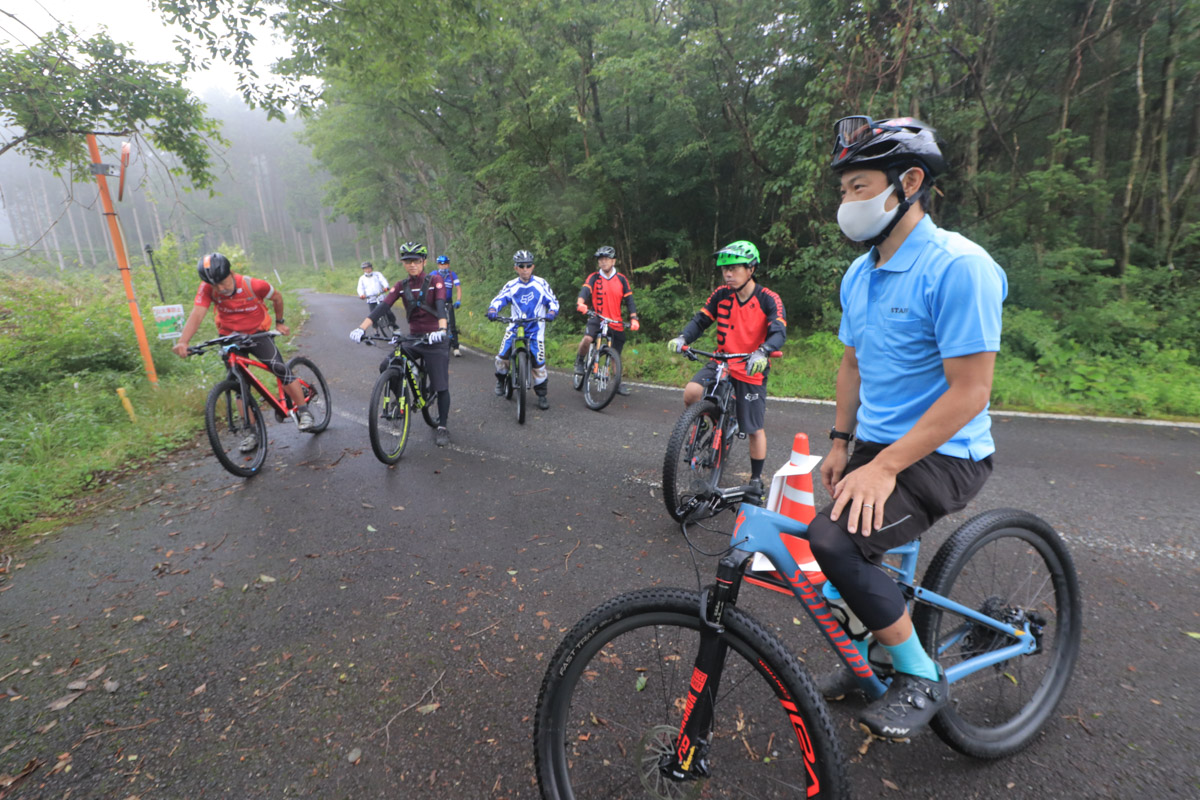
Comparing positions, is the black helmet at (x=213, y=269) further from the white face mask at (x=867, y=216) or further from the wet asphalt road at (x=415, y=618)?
the white face mask at (x=867, y=216)

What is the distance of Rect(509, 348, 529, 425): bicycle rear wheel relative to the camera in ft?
23.4

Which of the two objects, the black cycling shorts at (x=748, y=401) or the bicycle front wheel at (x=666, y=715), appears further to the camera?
the black cycling shorts at (x=748, y=401)

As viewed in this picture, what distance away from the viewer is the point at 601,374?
820cm

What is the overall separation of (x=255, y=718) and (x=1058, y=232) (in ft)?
46.8

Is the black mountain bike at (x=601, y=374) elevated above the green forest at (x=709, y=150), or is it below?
below

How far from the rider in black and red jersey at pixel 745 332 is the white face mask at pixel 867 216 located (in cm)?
257

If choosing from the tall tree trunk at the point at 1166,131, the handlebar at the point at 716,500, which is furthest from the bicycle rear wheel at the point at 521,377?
the tall tree trunk at the point at 1166,131

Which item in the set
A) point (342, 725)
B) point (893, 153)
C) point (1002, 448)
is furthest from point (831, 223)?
point (342, 725)

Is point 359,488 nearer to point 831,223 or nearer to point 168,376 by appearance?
point 168,376

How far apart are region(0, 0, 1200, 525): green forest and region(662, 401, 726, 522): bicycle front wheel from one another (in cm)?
460

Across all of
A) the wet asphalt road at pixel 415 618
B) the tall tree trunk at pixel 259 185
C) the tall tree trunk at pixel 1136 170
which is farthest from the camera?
the tall tree trunk at pixel 259 185

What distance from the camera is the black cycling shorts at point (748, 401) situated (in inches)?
184

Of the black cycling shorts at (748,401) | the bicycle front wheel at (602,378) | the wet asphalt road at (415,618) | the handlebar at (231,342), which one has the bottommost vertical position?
the wet asphalt road at (415,618)

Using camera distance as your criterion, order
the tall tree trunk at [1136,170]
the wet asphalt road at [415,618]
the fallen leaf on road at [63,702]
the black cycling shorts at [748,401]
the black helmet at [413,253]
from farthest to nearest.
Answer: the tall tree trunk at [1136,170]
the black helmet at [413,253]
the black cycling shorts at [748,401]
the fallen leaf on road at [63,702]
the wet asphalt road at [415,618]
